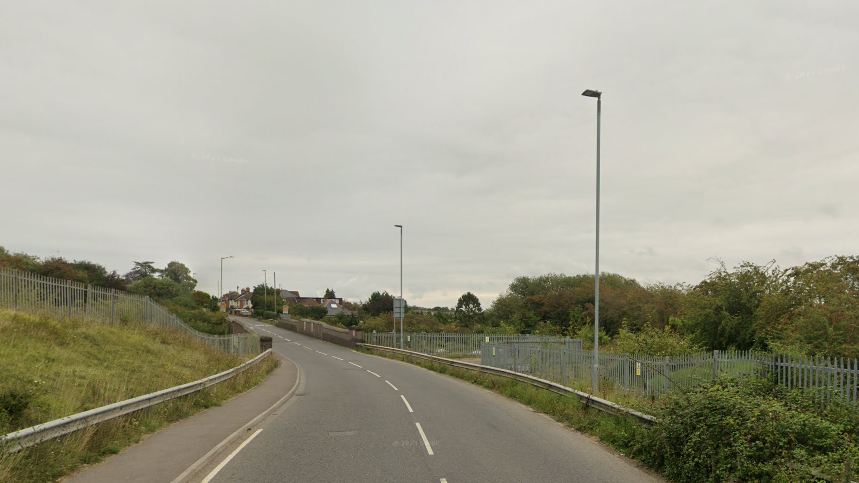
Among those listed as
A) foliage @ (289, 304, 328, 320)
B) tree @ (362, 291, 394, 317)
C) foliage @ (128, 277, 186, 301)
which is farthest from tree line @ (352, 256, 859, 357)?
foliage @ (289, 304, 328, 320)

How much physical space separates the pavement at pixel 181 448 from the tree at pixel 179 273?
5289 inches

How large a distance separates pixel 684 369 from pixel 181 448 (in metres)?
13.1

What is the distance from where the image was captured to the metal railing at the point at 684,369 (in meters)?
9.46

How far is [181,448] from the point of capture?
33.1 ft

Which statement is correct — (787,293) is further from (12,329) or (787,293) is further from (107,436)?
(12,329)

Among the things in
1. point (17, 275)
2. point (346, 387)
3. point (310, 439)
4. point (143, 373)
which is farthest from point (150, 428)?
point (346, 387)

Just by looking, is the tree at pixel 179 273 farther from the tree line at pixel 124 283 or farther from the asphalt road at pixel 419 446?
the asphalt road at pixel 419 446

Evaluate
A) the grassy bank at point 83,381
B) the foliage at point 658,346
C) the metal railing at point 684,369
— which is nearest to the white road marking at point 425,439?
the metal railing at point 684,369

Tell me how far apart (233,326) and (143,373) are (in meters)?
52.8

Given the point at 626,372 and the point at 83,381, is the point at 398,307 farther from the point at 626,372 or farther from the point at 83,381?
the point at 83,381

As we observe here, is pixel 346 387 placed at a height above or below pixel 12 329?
below

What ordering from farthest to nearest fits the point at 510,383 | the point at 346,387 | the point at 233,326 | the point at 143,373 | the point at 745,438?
the point at 233,326
the point at 346,387
the point at 510,383
the point at 143,373
the point at 745,438

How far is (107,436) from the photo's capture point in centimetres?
984

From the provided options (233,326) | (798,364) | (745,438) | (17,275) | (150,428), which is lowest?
(233,326)
